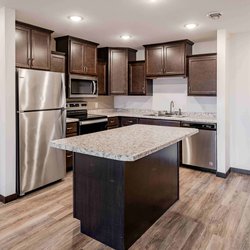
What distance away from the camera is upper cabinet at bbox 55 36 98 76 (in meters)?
4.41

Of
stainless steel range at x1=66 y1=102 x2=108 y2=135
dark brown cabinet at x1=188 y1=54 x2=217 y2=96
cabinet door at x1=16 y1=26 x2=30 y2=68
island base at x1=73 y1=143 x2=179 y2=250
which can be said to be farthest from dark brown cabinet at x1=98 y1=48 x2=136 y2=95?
island base at x1=73 y1=143 x2=179 y2=250

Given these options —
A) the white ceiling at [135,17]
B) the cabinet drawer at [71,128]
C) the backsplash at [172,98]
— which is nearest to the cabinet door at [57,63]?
the white ceiling at [135,17]

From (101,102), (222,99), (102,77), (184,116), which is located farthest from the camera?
(101,102)

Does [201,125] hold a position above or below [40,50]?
below

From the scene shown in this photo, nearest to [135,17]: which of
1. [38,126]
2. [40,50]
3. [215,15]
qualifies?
[215,15]

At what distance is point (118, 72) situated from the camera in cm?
543

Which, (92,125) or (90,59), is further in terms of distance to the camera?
(90,59)

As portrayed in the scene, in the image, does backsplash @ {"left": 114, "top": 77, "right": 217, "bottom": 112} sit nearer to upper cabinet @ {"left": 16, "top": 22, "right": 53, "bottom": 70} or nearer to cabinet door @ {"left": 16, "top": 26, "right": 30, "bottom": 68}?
upper cabinet @ {"left": 16, "top": 22, "right": 53, "bottom": 70}

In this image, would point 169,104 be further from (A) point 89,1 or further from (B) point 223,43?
(A) point 89,1

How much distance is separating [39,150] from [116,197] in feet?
5.85

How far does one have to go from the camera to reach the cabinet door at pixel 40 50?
3.64m

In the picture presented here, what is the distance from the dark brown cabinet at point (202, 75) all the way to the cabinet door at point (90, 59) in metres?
1.83

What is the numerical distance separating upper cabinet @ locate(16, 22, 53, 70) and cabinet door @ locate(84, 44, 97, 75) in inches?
Answer: 37.0

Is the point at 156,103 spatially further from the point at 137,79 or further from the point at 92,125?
the point at 92,125
